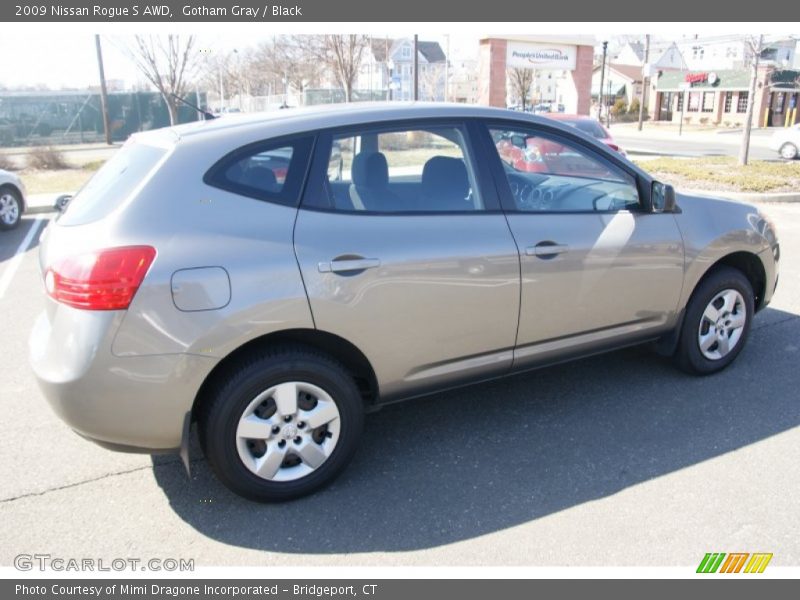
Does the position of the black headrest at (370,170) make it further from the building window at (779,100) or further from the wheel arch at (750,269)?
the building window at (779,100)

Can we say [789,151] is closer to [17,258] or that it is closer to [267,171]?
[17,258]

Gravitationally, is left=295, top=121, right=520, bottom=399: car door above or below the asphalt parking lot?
above

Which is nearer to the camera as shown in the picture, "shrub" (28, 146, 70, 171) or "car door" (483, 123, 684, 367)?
"car door" (483, 123, 684, 367)

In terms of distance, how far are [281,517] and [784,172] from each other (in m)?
15.4

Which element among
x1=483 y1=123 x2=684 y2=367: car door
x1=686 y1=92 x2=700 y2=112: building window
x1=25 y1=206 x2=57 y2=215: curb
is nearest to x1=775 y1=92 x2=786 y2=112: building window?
x1=686 y1=92 x2=700 y2=112: building window

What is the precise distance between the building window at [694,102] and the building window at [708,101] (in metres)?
0.62

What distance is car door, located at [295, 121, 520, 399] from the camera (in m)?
2.96

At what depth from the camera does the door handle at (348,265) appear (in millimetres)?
2900

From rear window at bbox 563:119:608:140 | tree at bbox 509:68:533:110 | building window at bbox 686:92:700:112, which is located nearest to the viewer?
rear window at bbox 563:119:608:140

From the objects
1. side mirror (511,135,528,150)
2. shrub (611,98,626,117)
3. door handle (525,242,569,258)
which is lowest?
door handle (525,242,569,258)

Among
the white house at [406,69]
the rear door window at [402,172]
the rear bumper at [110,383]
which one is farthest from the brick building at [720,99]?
the rear bumper at [110,383]

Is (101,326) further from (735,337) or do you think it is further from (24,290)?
(24,290)

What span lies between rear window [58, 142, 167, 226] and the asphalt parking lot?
1366 mm

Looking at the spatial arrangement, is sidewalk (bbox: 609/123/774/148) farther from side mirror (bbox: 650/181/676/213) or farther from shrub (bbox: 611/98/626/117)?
side mirror (bbox: 650/181/676/213)
